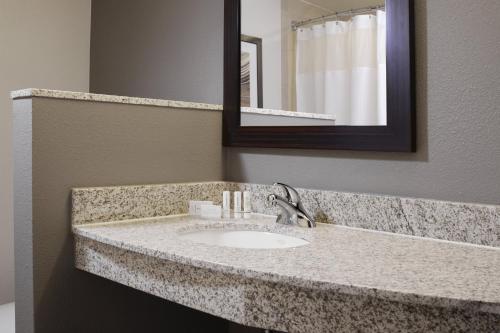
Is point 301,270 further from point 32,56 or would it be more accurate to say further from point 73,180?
point 32,56

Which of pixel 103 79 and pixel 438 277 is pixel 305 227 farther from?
pixel 103 79

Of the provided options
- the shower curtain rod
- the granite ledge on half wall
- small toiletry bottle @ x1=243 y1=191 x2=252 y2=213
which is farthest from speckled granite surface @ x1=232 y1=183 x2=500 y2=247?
the shower curtain rod

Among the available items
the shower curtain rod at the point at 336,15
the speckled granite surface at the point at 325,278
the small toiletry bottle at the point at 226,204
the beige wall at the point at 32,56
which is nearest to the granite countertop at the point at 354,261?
the speckled granite surface at the point at 325,278

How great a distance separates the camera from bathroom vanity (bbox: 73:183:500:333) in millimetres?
904

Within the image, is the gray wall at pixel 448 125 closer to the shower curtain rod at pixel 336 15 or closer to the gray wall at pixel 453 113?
the gray wall at pixel 453 113

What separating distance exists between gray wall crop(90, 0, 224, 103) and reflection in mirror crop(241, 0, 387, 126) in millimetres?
220

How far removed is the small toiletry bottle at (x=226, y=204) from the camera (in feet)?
5.98

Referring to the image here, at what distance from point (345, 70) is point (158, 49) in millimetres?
1132

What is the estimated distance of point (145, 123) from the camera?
177 centimetres

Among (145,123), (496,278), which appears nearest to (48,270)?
(145,123)

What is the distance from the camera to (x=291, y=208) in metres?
1.62

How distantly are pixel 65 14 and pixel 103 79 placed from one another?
17.0 inches

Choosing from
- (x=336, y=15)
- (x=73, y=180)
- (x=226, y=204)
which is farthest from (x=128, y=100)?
(x=336, y=15)

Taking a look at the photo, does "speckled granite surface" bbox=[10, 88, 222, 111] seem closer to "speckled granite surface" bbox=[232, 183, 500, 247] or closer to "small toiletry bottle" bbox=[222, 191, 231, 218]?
"small toiletry bottle" bbox=[222, 191, 231, 218]
